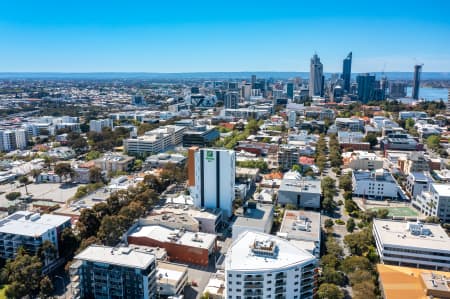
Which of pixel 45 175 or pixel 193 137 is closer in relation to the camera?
pixel 45 175

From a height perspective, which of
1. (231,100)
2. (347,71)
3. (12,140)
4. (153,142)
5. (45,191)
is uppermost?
(347,71)

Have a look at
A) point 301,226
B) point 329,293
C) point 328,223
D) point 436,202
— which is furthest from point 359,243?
A: point 436,202

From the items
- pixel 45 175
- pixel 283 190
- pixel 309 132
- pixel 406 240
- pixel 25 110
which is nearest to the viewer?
pixel 406 240

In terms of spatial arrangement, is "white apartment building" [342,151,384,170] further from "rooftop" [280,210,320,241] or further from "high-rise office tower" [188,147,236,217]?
"high-rise office tower" [188,147,236,217]

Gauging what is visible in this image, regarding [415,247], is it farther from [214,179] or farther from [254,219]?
[214,179]

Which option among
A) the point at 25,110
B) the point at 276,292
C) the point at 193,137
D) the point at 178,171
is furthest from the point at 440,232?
the point at 25,110

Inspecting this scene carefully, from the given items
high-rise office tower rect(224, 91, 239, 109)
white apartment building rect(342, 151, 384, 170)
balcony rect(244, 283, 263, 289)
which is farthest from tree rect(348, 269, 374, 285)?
high-rise office tower rect(224, 91, 239, 109)

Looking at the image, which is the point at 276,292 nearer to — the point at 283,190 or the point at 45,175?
the point at 283,190
